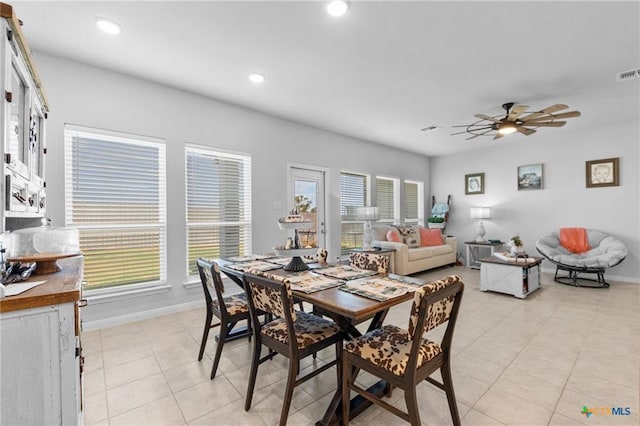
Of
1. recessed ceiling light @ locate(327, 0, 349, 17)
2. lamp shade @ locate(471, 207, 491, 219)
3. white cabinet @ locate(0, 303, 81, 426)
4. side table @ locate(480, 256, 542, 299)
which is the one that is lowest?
side table @ locate(480, 256, 542, 299)

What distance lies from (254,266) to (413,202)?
19.3 feet

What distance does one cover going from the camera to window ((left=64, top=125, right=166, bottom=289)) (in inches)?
116

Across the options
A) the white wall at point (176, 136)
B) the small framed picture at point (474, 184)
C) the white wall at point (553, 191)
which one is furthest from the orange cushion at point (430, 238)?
the white wall at point (176, 136)

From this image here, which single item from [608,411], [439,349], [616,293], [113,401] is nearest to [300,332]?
[439,349]

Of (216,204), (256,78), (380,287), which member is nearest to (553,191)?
(380,287)

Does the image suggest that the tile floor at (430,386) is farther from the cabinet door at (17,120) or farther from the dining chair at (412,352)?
the cabinet door at (17,120)

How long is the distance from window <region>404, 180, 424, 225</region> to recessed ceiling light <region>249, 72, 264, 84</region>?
4.78m

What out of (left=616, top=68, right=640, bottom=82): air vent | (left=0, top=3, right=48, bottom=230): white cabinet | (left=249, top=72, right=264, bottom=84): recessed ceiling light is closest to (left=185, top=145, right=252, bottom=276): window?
(left=249, top=72, right=264, bottom=84): recessed ceiling light

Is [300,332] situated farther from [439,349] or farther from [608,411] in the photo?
[608,411]

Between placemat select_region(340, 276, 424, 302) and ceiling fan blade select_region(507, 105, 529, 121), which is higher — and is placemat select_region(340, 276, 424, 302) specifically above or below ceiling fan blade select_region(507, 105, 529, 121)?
below

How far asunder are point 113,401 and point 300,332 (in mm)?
1354

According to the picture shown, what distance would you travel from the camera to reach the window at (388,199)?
647 centimetres

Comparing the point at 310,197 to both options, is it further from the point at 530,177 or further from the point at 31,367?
the point at 530,177

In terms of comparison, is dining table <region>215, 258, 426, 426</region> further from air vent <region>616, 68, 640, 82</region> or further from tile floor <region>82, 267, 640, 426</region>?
air vent <region>616, 68, 640, 82</region>
